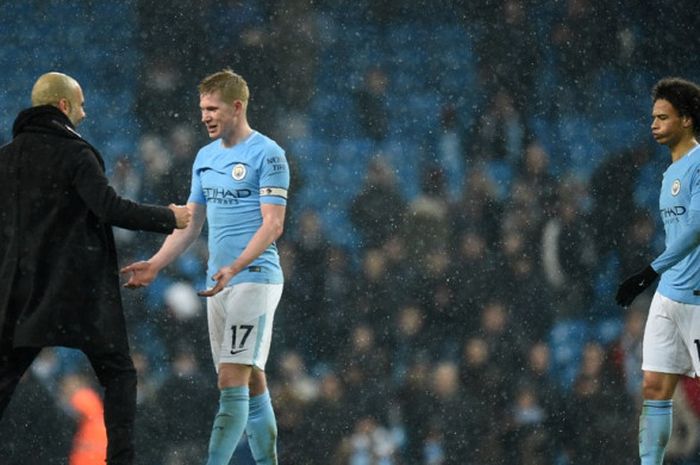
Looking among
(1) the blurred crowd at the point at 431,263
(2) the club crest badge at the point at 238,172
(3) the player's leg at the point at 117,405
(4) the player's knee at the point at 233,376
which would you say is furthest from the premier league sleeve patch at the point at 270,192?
(1) the blurred crowd at the point at 431,263

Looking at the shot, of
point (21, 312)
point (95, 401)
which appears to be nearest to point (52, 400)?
point (95, 401)

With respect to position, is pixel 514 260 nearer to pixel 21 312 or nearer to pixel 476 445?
pixel 476 445

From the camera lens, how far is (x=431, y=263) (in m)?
7.39

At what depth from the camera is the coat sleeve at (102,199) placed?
15.9 feet

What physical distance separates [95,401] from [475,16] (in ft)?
9.47

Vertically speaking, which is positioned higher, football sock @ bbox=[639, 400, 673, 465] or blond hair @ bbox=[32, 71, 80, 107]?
blond hair @ bbox=[32, 71, 80, 107]

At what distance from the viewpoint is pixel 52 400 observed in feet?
22.4

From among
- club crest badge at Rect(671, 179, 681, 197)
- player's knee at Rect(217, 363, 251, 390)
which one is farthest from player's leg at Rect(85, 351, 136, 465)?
club crest badge at Rect(671, 179, 681, 197)

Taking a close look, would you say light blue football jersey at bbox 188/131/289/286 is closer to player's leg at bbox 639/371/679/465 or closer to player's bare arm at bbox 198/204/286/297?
player's bare arm at bbox 198/204/286/297

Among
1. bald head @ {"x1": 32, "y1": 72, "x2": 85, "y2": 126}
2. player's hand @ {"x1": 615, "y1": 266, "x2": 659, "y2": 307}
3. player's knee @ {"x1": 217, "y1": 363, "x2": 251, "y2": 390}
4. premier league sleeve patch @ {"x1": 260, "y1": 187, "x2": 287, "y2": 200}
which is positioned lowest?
player's knee @ {"x1": 217, "y1": 363, "x2": 251, "y2": 390}

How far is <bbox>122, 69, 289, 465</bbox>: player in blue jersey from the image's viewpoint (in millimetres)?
5379

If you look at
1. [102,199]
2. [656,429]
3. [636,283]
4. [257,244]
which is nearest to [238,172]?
[257,244]

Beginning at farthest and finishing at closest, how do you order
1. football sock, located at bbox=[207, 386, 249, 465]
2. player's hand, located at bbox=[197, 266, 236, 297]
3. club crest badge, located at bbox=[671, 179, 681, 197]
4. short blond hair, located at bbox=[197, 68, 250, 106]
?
1. club crest badge, located at bbox=[671, 179, 681, 197]
2. short blond hair, located at bbox=[197, 68, 250, 106]
3. football sock, located at bbox=[207, 386, 249, 465]
4. player's hand, located at bbox=[197, 266, 236, 297]

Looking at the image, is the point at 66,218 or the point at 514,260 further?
the point at 514,260
